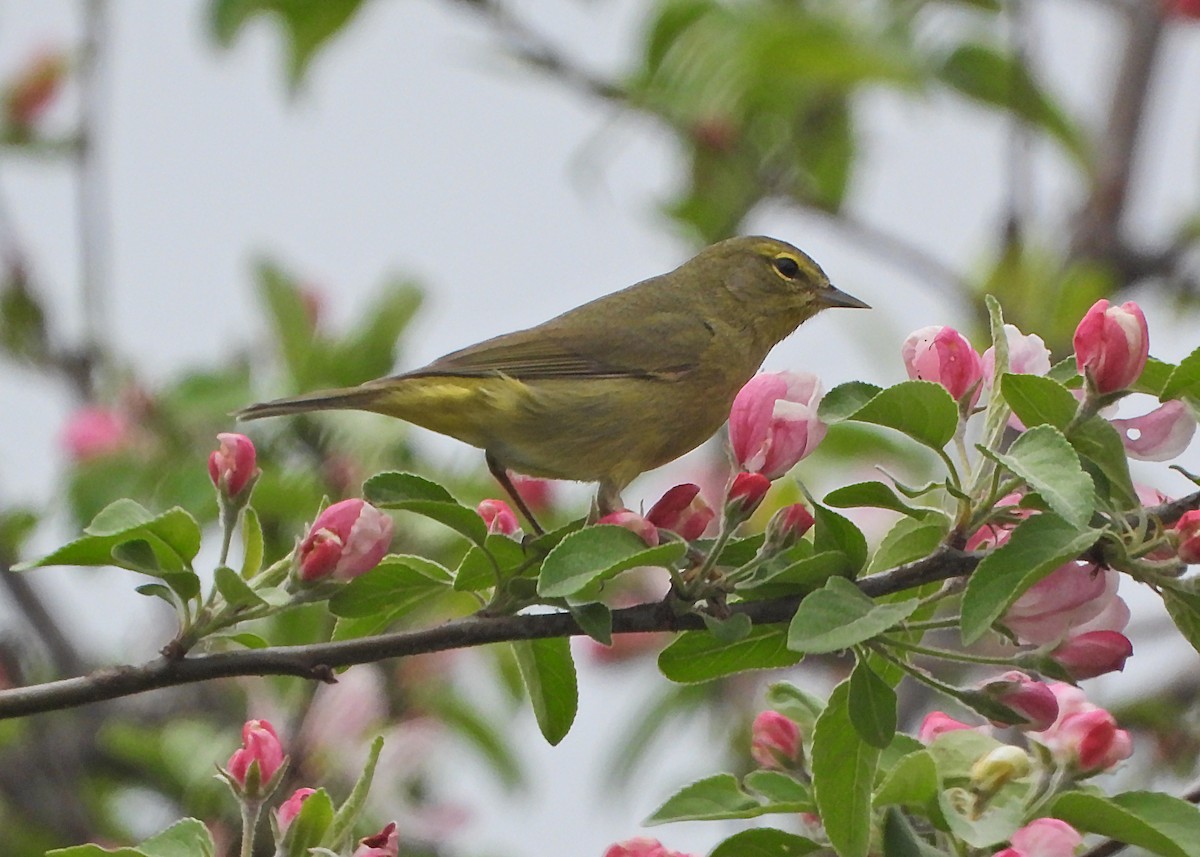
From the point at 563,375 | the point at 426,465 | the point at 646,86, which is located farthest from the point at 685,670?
the point at 646,86

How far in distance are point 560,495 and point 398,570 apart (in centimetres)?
310

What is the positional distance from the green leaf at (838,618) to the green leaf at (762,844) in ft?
1.22

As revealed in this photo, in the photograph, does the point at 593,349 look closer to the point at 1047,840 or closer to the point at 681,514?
the point at 681,514

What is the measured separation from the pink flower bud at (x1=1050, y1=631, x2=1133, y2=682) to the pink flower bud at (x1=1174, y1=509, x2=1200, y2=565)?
0.64 feet

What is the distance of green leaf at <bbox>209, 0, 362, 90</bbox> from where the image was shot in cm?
562

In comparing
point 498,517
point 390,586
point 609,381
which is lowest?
point 390,586

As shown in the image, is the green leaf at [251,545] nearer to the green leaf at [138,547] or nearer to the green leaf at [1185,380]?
the green leaf at [138,547]

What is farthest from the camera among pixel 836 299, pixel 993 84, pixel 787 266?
pixel 993 84

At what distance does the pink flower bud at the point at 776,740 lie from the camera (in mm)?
2652

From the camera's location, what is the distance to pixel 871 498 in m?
2.38

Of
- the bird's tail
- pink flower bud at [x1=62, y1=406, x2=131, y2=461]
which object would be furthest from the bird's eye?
pink flower bud at [x1=62, y1=406, x2=131, y2=461]

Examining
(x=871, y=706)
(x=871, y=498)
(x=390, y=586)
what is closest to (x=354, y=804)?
(x=390, y=586)

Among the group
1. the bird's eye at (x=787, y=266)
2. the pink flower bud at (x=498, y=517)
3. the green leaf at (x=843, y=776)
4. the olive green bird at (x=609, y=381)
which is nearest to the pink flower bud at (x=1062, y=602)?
the green leaf at (x=843, y=776)

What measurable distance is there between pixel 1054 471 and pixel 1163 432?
439 mm
